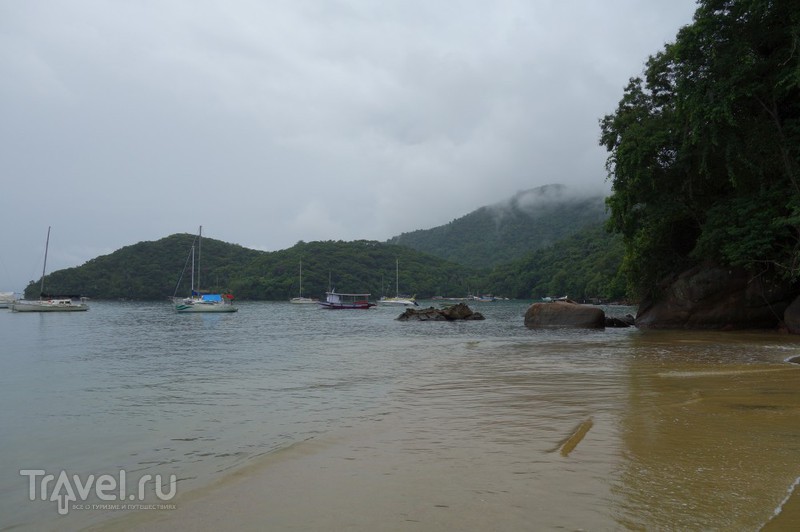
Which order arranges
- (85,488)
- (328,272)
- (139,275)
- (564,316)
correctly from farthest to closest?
(328,272) < (139,275) < (564,316) < (85,488)

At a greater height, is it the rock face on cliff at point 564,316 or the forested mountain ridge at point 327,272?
the forested mountain ridge at point 327,272

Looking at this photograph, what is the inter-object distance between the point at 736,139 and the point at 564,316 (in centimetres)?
1574

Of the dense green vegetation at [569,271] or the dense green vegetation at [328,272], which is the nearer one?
the dense green vegetation at [569,271]

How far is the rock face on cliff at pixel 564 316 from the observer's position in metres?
33.0

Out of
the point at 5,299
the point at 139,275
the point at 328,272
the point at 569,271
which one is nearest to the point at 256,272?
the point at 328,272

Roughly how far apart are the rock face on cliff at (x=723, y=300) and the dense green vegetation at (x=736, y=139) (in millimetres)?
1263

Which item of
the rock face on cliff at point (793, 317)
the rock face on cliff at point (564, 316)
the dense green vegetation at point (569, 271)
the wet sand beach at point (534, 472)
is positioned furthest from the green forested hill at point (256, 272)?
the wet sand beach at point (534, 472)

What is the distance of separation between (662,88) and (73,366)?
1305 inches

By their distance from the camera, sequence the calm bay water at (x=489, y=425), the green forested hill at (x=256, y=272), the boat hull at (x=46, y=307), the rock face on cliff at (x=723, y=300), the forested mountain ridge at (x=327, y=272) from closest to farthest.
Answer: the calm bay water at (x=489, y=425), the rock face on cliff at (x=723, y=300), the boat hull at (x=46, y=307), the forested mountain ridge at (x=327, y=272), the green forested hill at (x=256, y=272)

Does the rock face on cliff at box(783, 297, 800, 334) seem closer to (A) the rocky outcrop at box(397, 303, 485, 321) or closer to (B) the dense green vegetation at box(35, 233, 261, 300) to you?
(A) the rocky outcrop at box(397, 303, 485, 321)

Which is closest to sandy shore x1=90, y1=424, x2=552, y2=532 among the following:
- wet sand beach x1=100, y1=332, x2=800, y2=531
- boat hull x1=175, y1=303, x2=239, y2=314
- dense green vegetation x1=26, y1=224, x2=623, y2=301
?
wet sand beach x1=100, y1=332, x2=800, y2=531

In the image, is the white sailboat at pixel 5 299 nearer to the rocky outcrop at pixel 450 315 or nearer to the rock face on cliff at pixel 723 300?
the rocky outcrop at pixel 450 315

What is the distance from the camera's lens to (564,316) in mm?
34562

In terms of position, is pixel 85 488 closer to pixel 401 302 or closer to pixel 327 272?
pixel 401 302
